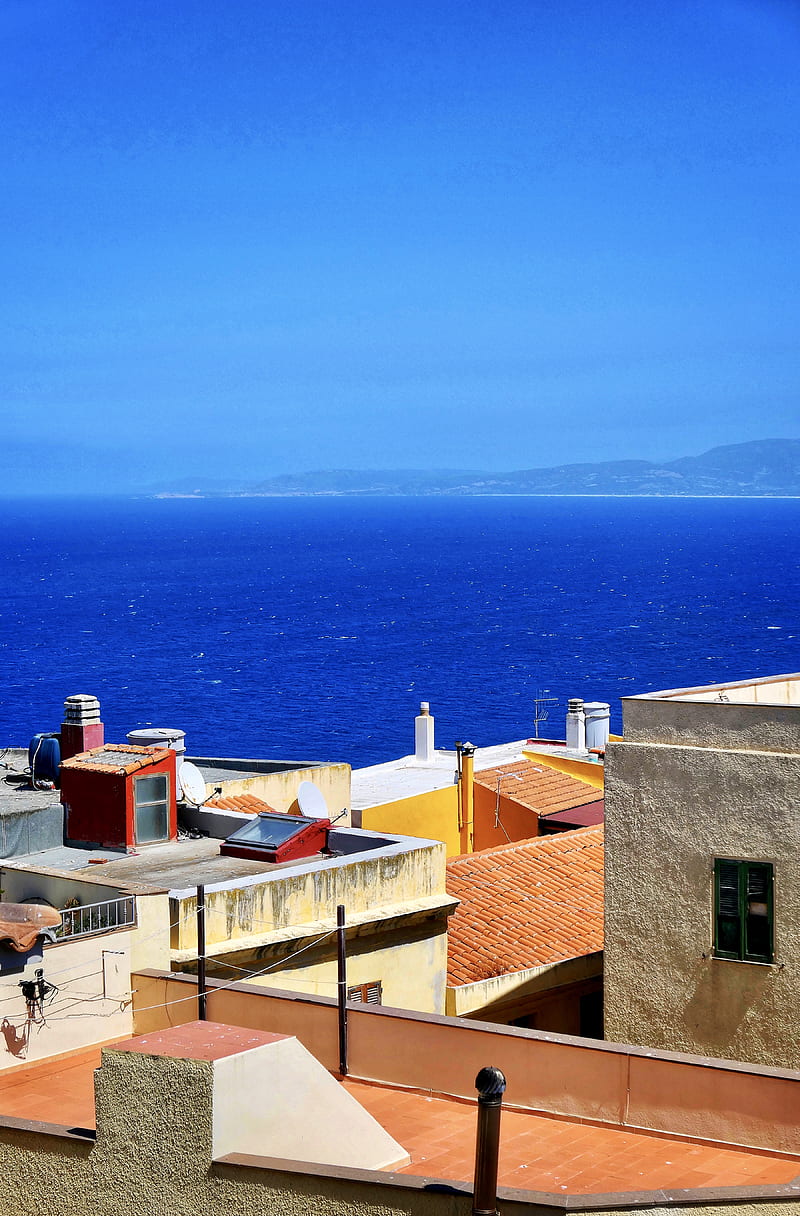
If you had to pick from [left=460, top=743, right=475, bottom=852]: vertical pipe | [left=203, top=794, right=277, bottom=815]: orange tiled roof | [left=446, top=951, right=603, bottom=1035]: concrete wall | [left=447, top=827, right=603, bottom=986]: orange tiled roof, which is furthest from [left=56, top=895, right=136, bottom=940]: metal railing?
[left=460, top=743, right=475, bottom=852]: vertical pipe

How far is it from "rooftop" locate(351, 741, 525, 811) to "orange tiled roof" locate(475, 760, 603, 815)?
927mm

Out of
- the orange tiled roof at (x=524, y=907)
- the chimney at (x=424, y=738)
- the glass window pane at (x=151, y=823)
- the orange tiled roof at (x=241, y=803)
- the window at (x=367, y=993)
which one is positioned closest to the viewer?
the window at (x=367, y=993)

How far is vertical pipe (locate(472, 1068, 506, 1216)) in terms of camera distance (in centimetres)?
753

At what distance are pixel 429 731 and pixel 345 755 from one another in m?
41.0

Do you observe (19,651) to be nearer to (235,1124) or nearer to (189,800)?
(189,800)

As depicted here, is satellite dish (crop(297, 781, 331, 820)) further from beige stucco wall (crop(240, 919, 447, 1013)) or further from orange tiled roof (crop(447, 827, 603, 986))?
beige stucco wall (crop(240, 919, 447, 1013))

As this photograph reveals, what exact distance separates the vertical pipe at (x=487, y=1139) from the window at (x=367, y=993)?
8.80 m

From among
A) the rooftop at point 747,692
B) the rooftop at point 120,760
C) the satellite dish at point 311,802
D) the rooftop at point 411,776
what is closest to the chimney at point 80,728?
the rooftop at point 120,760

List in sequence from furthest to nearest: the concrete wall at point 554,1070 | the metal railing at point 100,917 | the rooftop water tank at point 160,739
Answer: the rooftop water tank at point 160,739
the metal railing at point 100,917
the concrete wall at point 554,1070

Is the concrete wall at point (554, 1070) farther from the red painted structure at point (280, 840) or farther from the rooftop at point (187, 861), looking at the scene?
the red painted structure at point (280, 840)

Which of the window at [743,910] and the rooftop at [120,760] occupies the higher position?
the rooftop at [120,760]

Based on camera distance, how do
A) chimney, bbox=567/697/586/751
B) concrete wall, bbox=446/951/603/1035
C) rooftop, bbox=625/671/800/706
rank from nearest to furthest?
rooftop, bbox=625/671/800/706
concrete wall, bbox=446/951/603/1035
chimney, bbox=567/697/586/751

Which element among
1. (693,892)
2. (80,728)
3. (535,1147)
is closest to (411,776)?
(80,728)

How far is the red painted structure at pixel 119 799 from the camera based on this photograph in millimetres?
18797
